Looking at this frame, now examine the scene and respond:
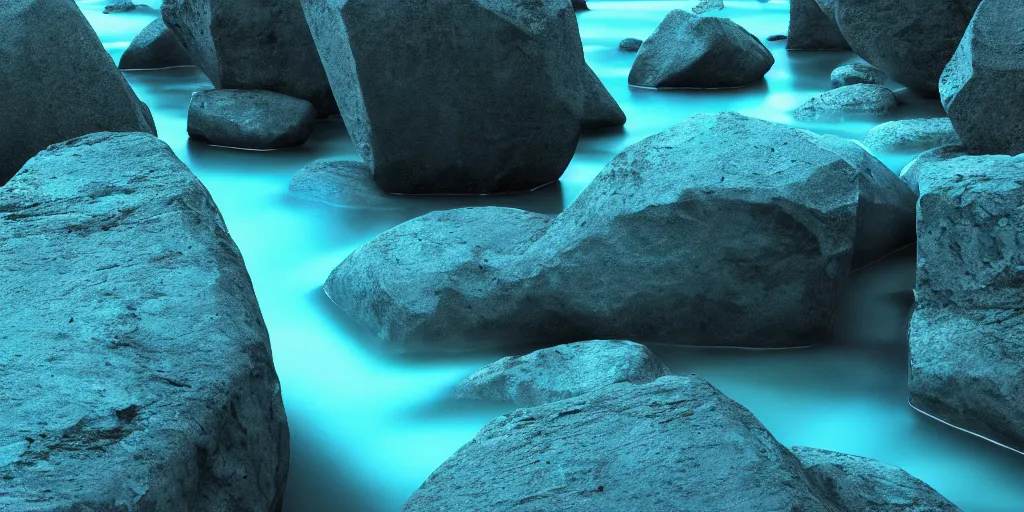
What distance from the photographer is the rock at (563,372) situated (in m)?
1.82

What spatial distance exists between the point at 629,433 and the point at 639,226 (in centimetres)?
94

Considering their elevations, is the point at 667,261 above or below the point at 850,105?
above

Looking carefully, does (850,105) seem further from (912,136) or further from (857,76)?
(912,136)

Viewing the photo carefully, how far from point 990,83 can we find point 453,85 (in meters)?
1.63

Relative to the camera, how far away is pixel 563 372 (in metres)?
1.88

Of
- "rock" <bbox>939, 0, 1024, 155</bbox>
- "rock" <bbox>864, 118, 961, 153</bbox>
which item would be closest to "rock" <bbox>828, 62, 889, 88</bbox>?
"rock" <bbox>864, 118, 961, 153</bbox>

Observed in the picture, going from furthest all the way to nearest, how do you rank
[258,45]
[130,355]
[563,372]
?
[258,45], [563,372], [130,355]

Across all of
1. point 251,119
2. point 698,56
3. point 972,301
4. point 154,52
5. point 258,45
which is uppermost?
point 972,301

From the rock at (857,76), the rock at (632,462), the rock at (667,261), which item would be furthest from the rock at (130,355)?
the rock at (857,76)

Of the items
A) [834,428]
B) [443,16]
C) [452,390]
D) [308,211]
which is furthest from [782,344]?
[308,211]

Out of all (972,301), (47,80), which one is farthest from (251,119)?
(972,301)

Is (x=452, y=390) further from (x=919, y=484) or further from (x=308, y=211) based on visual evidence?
(x=308, y=211)

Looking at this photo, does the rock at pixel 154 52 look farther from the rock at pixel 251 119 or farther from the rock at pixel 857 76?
the rock at pixel 857 76

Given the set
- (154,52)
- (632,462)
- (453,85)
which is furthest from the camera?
(154,52)
